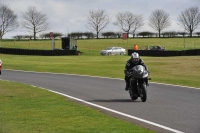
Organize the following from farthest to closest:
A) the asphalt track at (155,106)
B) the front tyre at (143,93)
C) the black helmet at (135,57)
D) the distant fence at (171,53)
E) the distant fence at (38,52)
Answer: the distant fence at (38,52), the distant fence at (171,53), the black helmet at (135,57), the front tyre at (143,93), the asphalt track at (155,106)

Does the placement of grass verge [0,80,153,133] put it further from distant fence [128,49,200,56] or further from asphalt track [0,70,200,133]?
distant fence [128,49,200,56]

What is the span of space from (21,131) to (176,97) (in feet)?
25.0

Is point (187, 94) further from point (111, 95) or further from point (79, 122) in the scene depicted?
point (79, 122)

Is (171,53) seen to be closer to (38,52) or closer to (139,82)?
(38,52)

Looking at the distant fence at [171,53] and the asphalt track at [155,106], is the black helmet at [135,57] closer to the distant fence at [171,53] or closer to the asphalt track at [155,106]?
the asphalt track at [155,106]

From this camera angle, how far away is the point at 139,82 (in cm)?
1431

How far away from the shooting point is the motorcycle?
46.2ft

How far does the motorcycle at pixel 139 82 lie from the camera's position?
14078 mm

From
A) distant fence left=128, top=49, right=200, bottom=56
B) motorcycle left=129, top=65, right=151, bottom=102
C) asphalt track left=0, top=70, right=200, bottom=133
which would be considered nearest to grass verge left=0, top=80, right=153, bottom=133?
asphalt track left=0, top=70, right=200, bottom=133

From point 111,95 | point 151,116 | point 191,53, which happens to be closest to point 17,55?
point 191,53

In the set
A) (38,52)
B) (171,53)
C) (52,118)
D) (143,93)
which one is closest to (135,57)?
(143,93)

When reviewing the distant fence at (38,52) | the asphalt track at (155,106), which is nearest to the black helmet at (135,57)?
the asphalt track at (155,106)

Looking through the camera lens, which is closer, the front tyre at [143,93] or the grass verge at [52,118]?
the grass verge at [52,118]

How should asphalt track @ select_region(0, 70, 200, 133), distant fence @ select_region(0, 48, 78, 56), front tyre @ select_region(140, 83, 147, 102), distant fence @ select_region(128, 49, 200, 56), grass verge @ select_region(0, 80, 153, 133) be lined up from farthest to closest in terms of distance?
distant fence @ select_region(0, 48, 78, 56) → distant fence @ select_region(128, 49, 200, 56) → front tyre @ select_region(140, 83, 147, 102) → asphalt track @ select_region(0, 70, 200, 133) → grass verge @ select_region(0, 80, 153, 133)
